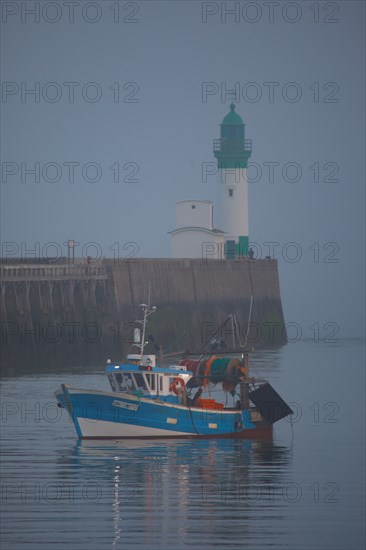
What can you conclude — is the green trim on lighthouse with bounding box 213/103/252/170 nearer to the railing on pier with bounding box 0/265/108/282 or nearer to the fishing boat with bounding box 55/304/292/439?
the railing on pier with bounding box 0/265/108/282

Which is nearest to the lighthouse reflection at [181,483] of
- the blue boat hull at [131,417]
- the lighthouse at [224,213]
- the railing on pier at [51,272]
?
the blue boat hull at [131,417]

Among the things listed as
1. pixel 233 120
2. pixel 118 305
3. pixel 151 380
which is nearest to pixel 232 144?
pixel 233 120

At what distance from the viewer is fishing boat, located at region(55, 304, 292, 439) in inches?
1786

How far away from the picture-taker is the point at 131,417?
45.4 m

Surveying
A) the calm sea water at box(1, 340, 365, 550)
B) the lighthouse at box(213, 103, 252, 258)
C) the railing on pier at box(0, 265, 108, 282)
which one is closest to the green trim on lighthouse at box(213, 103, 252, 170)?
the lighthouse at box(213, 103, 252, 258)

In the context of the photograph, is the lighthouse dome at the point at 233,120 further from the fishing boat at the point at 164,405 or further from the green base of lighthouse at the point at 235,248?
the fishing boat at the point at 164,405

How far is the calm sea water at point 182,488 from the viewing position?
1278 inches

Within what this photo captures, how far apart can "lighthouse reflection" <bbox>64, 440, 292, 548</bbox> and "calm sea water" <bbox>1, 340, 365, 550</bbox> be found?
3 centimetres

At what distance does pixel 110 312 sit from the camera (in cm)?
8338

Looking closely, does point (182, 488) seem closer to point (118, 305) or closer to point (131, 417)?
point (131, 417)

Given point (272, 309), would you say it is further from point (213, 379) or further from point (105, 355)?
point (213, 379)

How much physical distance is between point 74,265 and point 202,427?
36.2 metres

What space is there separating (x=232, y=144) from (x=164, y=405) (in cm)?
6512

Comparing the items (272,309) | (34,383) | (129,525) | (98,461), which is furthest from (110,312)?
(129,525)
